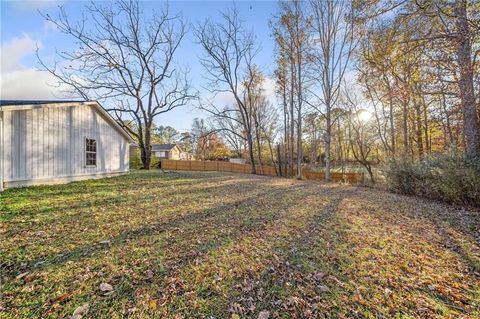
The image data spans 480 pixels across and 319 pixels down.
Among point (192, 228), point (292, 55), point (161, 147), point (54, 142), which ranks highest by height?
point (292, 55)

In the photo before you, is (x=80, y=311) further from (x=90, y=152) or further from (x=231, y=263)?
(x=90, y=152)

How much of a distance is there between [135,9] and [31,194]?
16.3 m

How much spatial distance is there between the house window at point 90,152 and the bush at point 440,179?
41.0 feet

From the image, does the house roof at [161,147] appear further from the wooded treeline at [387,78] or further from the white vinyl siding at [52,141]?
the white vinyl siding at [52,141]

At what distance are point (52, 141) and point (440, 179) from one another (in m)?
12.9

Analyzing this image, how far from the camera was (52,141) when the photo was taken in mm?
7598

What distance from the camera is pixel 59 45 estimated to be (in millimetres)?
13688

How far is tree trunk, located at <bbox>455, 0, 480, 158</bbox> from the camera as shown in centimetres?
542

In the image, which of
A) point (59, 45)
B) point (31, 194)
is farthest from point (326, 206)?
point (59, 45)

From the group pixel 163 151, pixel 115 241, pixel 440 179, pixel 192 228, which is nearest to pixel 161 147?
pixel 163 151

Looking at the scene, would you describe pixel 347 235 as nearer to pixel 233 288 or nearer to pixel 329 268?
pixel 329 268

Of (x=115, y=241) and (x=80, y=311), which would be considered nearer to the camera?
(x=80, y=311)

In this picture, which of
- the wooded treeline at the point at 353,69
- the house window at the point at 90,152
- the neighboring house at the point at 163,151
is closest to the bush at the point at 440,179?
the wooded treeline at the point at 353,69

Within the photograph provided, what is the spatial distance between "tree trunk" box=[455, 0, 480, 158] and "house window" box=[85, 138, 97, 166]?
41.6ft
